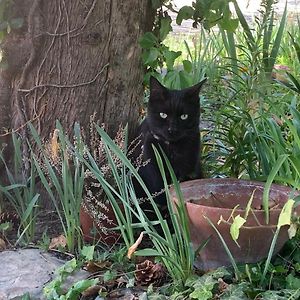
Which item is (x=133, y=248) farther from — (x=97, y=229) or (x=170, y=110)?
(x=170, y=110)

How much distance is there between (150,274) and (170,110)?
0.89 m

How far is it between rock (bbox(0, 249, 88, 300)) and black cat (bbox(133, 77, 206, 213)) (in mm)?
584

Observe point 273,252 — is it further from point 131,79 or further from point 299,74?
point 299,74

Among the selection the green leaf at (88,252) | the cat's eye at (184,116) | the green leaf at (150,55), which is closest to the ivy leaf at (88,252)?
the green leaf at (88,252)

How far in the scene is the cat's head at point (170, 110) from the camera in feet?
9.10

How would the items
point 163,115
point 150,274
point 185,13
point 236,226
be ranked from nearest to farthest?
1. point 236,226
2. point 150,274
3. point 163,115
4. point 185,13

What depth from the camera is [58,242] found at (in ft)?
8.20

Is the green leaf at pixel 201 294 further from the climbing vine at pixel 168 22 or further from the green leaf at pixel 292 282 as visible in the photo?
the climbing vine at pixel 168 22

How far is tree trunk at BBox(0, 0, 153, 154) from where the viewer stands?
2.68 m

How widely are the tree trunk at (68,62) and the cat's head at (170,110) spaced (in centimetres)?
15

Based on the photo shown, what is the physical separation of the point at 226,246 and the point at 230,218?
0.09 metres

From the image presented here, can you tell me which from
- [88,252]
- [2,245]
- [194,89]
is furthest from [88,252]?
[194,89]

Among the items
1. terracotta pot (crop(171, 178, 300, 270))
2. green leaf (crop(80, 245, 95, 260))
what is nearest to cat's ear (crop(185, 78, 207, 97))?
terracotta pot (crop(171, 178, 300, 270))

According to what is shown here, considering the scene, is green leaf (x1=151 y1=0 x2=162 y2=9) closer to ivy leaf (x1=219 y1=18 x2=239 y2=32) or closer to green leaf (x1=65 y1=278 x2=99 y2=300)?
ivy leaf (x1=219 y1=18 x2=239 y2=32)
